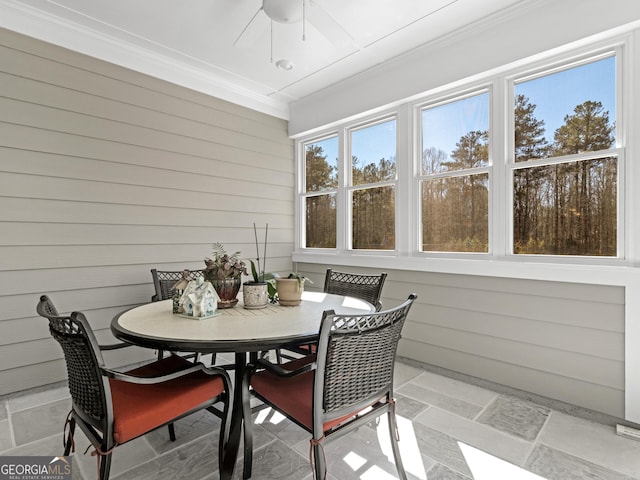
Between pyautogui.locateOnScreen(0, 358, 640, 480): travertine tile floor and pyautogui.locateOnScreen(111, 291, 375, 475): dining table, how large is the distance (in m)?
0.43

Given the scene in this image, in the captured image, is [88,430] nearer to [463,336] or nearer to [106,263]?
[106,263]

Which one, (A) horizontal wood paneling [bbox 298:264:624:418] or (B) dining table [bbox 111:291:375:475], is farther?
(A) horizontal wood paneling [bbox 298:264:624:418]

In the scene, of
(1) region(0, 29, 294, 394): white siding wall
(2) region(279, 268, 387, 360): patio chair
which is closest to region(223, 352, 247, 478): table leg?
(2) region(279, 268, 387, 360): patio chair

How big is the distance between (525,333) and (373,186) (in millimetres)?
1964

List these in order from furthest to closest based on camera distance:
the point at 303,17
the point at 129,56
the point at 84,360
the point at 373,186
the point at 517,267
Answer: the point at 373,186 → the point at 129,56 → the point at 517,267 → the point at 303,17 → the point at 84,360

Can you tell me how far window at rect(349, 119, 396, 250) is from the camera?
362 centimetres

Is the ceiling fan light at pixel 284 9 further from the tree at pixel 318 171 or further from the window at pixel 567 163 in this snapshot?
the tree at pixel 318 171

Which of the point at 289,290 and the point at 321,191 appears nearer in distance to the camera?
the point at 289,290

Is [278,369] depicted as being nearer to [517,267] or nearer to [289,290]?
[289,290]

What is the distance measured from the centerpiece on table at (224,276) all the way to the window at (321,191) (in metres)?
2.23

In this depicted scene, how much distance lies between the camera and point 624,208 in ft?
7.41

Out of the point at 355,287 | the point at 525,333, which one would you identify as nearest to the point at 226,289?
the point at 355,287

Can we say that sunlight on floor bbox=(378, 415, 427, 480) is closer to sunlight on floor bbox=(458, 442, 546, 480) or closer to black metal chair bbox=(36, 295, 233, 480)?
sunlight on floor bbox=(458, 442, 546, 480)

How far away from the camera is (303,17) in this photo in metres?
2.46
